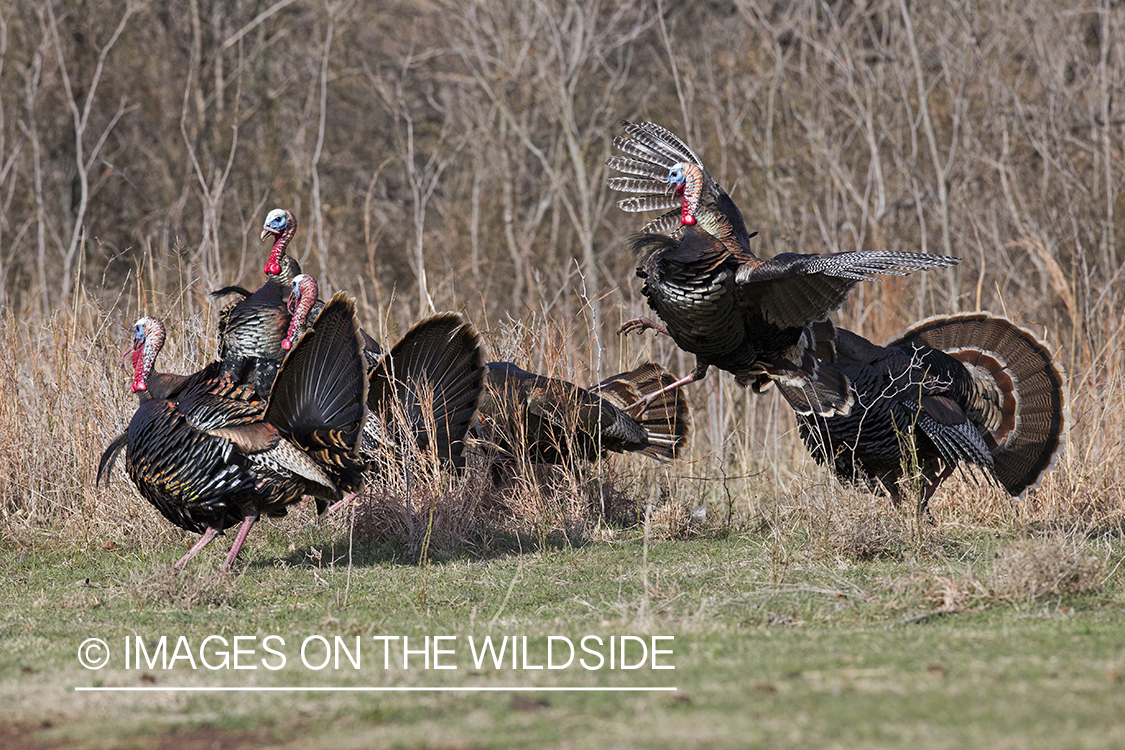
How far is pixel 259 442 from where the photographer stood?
5.37 metres

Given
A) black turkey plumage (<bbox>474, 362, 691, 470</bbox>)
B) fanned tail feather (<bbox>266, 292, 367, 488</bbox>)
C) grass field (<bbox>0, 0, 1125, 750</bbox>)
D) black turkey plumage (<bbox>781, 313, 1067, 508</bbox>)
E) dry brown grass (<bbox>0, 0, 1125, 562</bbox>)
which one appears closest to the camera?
grass field (<bbox>0, 0, 1125, 750</bbox>)

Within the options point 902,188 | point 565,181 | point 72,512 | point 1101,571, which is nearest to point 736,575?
point 1101,571

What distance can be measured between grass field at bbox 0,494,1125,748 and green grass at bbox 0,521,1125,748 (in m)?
0.01

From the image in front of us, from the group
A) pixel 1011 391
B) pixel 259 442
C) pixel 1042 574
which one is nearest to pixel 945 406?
pixel 1011 391

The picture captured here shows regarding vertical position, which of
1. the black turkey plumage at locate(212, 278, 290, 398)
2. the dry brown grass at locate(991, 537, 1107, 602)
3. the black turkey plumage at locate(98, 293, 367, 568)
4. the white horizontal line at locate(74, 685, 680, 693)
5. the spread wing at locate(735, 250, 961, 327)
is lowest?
the white horizontal line at locate(74, 685, 680, 693)

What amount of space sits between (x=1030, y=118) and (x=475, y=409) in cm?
728

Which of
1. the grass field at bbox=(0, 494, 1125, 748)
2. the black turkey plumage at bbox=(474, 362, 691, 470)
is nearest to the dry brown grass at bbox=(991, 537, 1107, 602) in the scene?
the grass field at bbox=(0, 494, 1125, 748)

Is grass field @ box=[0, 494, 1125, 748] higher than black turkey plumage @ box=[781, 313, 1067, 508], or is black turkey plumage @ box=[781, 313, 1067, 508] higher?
black turkey plumage @ box=[781, 313, 1067, 508]

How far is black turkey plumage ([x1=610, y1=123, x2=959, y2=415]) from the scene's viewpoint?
5426mm

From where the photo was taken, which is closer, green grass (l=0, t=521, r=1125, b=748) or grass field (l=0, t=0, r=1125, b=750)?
green grass (l=0, t=521, r=1125, b=748)

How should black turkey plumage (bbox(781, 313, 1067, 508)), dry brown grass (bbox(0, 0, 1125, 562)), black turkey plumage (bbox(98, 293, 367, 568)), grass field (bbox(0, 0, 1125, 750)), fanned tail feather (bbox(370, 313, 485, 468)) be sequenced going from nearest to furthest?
grass field (bbox(0, 0, 1125, 750)) → black turkey plumage (bbox(98, 293, 367, 568)) → black turkey plumage (bbox(781, 313, 1067, 508)) → fanned tail feather (bbox(370, 313, 485, 468)) → dry brown grass (bbox(0, 0, 1125, 562))

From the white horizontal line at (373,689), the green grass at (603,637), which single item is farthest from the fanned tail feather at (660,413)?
the white horizontal line at (373,689)

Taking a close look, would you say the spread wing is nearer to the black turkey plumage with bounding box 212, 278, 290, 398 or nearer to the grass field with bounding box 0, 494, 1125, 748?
the grass field with bounding box 0, 494, 1125, 748

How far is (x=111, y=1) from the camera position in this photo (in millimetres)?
15555
